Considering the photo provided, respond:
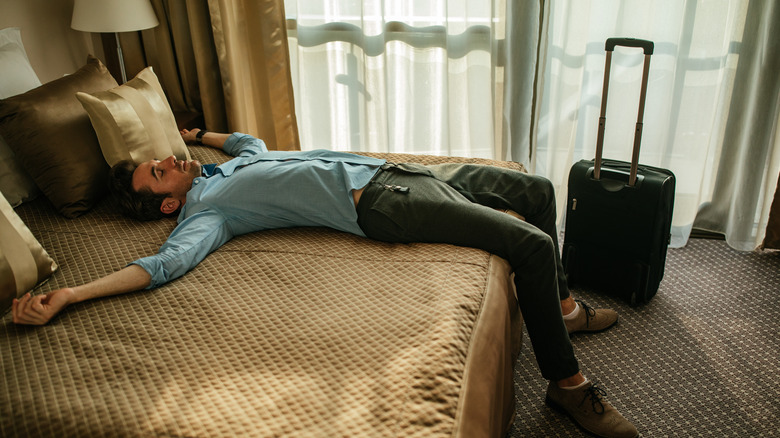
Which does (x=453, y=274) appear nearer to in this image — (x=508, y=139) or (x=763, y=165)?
(x=508, y=139)

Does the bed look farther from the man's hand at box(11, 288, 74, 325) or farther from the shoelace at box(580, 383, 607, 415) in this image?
the shoelace at box(580, 383, 607, 415)

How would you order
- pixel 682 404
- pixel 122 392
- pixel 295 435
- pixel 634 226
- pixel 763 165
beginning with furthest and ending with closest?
1. pixel 763 165
2. pixel 634 226
3. pixel 682 404
4. pixel 122 392
5. pixel 295 435

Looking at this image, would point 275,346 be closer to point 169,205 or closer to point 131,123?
point 169,205

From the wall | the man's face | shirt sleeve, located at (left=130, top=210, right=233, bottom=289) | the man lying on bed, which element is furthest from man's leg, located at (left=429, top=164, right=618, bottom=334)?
the wall

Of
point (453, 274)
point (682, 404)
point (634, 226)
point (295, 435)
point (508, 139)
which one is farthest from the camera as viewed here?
point (508, 139)

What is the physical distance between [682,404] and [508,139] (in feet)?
4.50

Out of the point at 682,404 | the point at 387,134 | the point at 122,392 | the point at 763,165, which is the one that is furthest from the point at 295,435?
the point at 763,165

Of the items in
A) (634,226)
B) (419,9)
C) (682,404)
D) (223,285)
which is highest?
(419,9)

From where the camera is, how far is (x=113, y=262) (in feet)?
5.08

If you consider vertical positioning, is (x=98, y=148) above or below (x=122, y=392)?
above

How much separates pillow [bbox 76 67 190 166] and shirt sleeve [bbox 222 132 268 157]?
201mm

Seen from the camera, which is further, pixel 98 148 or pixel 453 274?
pixel 98 148

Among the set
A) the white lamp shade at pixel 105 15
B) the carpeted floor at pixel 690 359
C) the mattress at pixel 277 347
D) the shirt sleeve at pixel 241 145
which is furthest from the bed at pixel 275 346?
the white lamp shade at pixel 105 15

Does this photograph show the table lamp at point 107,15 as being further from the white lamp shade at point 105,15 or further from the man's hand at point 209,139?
the man's hand at point 209,139
